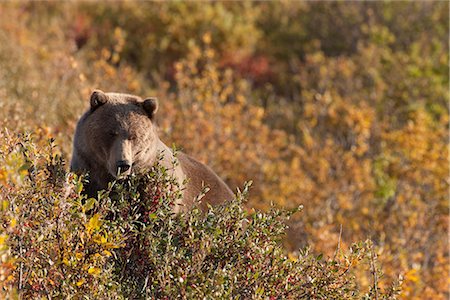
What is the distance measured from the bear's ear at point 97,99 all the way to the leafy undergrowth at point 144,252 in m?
0.77

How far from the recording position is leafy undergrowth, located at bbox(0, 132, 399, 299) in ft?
13.9

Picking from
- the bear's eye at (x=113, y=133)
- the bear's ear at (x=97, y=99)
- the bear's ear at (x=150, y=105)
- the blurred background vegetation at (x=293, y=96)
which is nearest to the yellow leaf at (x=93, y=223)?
the blurred background vegetation at (x=293, y=96)

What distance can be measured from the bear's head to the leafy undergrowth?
1.53 feet

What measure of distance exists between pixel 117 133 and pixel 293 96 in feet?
44.1

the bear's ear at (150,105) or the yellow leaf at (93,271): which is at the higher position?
the bear's ear at (150,105)

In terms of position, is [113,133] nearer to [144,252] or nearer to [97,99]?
[97,99]

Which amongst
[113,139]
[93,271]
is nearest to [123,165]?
[113,139]

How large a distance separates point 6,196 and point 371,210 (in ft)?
24.6

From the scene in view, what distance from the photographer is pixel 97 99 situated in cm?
558

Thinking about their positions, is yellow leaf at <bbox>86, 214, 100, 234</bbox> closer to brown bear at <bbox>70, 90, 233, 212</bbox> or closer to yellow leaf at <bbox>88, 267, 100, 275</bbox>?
yellow leaf at <bbox>88, 267, 100, 275</bbox>

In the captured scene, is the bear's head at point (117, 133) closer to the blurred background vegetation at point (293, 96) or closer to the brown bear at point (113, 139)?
the brown bear at point (113, 139)

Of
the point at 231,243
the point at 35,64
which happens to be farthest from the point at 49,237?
the point at 35,64

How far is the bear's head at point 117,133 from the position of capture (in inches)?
212

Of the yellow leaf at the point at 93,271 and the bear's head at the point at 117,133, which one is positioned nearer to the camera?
the yellow leaf at the point at 93,271
